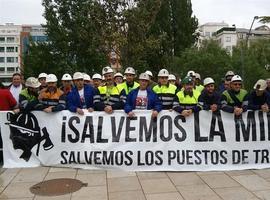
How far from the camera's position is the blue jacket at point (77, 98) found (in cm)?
870

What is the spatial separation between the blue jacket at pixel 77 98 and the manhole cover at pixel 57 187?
61.0 inches

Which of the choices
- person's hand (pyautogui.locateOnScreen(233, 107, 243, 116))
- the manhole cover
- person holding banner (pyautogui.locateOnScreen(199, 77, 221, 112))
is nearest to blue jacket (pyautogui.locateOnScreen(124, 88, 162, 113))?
person holding banner (pyautogui.locateOnScreen(199, 77, 221, 112))

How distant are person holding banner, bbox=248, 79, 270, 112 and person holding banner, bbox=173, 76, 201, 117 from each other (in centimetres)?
103

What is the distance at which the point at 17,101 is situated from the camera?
31.6 feet

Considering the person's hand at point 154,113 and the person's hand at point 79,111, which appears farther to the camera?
the person's hand at point 79,111

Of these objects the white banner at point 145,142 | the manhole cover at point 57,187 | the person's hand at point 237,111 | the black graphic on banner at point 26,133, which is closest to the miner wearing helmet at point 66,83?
the white banner at point 145,142

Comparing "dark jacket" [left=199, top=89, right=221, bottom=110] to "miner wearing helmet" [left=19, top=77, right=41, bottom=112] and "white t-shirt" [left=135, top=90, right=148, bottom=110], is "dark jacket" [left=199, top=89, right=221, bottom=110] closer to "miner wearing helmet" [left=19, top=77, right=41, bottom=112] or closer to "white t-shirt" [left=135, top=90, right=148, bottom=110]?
"white t-shirt" [left=135, top=90, right=148, bottom=110]

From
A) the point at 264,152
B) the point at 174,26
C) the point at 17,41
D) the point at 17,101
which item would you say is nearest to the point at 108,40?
the point at 17,101

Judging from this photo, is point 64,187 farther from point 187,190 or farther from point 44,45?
point 44,45

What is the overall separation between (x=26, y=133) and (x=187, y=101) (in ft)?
10.2

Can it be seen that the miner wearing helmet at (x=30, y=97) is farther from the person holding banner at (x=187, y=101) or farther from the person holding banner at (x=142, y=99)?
the person holding banner at (x=187, y=101)

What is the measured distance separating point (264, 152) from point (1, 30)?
136 m

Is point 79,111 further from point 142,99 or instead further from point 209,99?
point 209,99

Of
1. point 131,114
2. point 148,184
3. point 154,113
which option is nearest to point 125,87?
point 131,114
